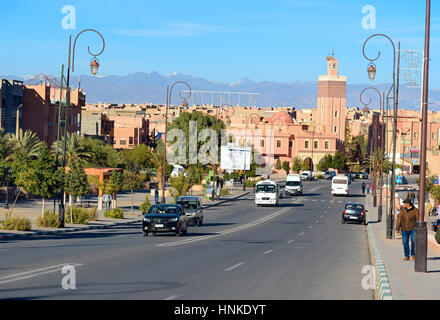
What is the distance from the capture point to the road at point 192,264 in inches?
572

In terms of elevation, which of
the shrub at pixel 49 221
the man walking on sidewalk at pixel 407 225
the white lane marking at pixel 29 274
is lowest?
the shrub at pixel 49 221

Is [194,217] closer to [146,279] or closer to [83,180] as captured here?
[83,180]

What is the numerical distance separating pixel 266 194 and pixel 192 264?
47.0 m

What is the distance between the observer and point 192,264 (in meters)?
20.4

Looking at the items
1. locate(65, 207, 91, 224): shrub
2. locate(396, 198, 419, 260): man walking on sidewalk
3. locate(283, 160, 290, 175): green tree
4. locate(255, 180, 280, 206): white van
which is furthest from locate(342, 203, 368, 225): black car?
locate(283, 160, 290, 175): green tree

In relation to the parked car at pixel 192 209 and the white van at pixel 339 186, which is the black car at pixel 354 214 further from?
the white van at pixel 339 186

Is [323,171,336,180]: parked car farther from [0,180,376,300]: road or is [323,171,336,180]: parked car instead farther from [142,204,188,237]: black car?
[142,204,188,237]: black car

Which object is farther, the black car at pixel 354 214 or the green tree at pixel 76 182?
the black car at pixel 354 214

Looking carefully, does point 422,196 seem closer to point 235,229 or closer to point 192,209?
point 235,229

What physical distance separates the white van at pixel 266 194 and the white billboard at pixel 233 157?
117 ft

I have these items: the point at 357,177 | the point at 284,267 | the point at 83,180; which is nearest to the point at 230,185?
the point at 357,177

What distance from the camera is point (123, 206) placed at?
194 ft

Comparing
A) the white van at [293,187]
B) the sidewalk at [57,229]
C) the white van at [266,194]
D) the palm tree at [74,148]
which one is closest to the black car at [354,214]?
the sidewalk at [57,229]

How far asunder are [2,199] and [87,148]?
49.6ft
